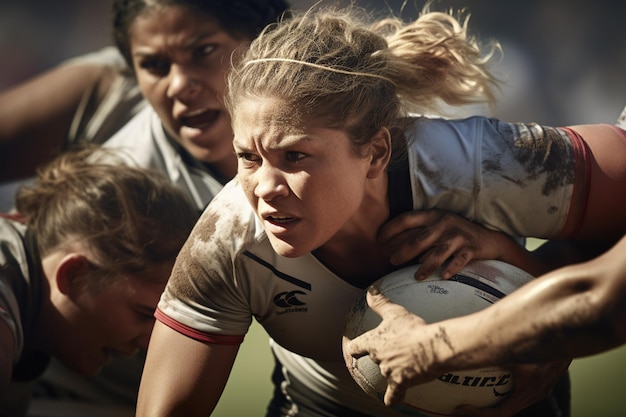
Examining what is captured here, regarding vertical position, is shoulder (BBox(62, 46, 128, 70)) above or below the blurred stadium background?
above

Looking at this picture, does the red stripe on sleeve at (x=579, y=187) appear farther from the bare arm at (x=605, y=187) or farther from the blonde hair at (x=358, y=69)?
the blonde hair at (x=358, y=69)

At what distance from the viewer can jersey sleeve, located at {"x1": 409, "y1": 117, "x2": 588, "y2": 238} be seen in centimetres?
195

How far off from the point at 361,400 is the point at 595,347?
3.17 feet

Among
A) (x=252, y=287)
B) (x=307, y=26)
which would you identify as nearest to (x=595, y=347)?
(x=252, y=287)

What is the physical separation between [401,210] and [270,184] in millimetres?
360

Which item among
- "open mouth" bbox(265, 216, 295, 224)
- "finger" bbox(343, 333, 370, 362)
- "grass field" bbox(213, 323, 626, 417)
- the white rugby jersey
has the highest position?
→ "open mouth" bbox(265, 216, 295, 224)

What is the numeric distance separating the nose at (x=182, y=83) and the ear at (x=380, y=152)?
1194mm

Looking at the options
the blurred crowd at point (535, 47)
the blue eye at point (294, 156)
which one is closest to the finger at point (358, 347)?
the blue eye at point (294, 156)

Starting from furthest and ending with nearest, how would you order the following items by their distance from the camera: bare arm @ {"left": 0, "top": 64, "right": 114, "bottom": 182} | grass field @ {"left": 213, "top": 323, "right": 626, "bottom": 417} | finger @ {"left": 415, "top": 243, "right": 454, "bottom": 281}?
bare arm @ {"left": 0, "top": 64, "right": 114, "bottom": 182}, grass field @ {"left": 213, "top": 323, "right": 626, "bottom": 417}, finger @ {"left": 415, "top": 243, "right": 454, "bottom": 281}

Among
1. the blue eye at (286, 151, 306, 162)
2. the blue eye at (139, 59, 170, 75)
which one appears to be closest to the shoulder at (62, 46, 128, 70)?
the blue eye at (139, 59, 170, 75)

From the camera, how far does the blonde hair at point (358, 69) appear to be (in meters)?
1.84

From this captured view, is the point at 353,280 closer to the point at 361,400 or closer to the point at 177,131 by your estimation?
the point at 361,400

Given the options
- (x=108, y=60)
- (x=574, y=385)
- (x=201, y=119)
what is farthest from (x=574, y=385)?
(x=108, y=60)

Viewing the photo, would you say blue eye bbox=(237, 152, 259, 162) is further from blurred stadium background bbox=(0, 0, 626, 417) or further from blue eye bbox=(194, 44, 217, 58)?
blurred stadium background bbox=(0, 0, 626, 417)
